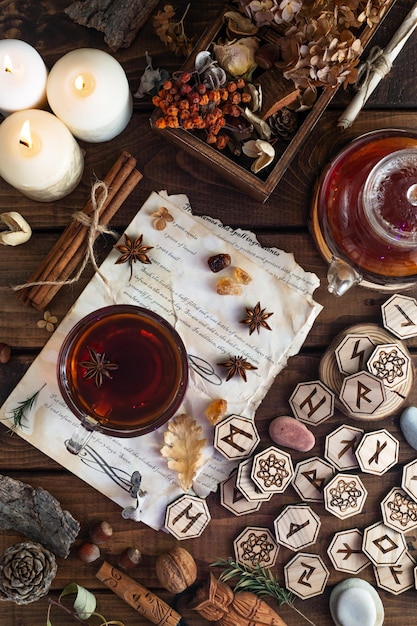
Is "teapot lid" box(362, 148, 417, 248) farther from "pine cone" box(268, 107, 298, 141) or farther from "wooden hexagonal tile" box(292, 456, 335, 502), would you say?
"wooden hexagonal tile" box(292, 456, 335, 502)

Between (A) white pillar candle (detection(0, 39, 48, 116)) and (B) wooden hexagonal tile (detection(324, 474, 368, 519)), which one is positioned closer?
(A) white pillar candle (detection(0, 39, 48, 116))

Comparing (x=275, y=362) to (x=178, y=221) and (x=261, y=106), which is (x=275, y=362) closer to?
(x=178, y=221)

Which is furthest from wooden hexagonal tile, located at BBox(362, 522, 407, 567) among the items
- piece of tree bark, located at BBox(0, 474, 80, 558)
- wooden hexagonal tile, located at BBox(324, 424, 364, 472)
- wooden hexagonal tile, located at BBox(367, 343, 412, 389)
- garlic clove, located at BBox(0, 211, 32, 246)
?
garlic clove, located at BBox(0, 211, 32, 246)

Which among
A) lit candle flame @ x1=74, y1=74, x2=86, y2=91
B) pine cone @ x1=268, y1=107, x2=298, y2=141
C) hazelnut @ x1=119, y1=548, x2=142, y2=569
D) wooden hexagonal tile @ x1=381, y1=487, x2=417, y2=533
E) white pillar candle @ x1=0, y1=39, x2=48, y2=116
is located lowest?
hazelnut @ x1=119, y1=548, x2=142, y2=569

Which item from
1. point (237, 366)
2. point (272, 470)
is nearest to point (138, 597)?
point (272, 470)

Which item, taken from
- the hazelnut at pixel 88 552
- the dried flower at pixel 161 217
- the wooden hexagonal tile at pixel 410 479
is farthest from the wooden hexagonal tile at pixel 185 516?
the dried flower at pixel 161 217

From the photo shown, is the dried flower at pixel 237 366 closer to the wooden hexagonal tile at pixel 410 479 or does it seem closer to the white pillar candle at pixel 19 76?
the wooden hexagonal tile at pixel 410 479
